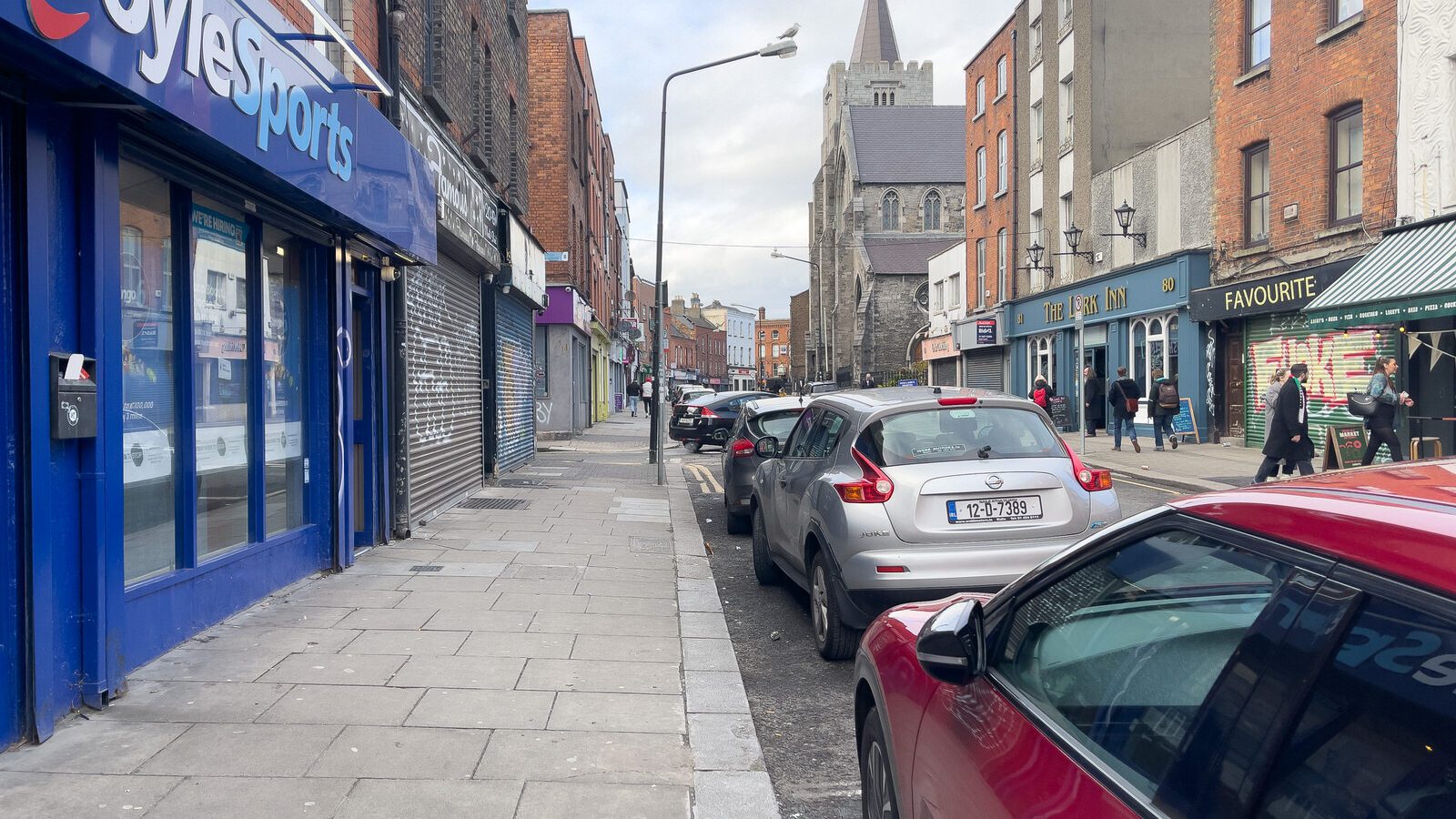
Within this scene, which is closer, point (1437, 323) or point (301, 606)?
point (301, 606)

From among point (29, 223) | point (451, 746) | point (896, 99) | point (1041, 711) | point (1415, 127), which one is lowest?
point (451, 746)

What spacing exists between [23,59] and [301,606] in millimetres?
3788

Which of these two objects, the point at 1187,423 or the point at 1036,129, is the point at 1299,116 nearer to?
the point at 1187,423

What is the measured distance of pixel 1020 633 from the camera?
92.0 inches

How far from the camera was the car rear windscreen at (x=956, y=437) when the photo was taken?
5.89 m

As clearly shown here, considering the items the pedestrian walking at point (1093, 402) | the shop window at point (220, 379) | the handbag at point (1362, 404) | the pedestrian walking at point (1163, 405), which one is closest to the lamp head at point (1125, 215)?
the pedestrian walking at point (1093, 402)

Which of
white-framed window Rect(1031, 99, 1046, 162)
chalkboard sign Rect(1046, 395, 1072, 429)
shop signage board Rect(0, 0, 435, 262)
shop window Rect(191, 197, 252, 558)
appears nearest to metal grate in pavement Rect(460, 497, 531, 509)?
shop signage board Rect(0, 0, 435, 262)

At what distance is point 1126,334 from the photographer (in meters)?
25.7

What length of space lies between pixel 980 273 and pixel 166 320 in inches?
1358

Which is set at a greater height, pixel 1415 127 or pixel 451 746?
pixel 1415 127

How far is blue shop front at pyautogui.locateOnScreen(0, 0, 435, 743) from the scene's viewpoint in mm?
4074

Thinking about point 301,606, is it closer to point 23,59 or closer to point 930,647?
point 23,59

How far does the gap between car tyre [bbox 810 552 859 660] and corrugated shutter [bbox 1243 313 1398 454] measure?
1295cm

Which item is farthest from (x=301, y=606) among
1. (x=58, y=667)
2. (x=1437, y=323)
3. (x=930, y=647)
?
(x=1437, y=323)
